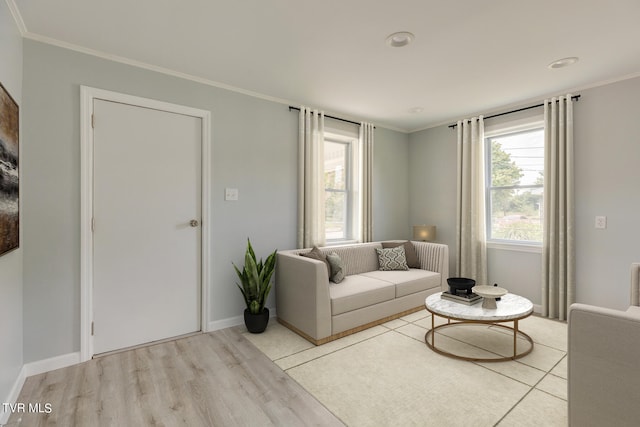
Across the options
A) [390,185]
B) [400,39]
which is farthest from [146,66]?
[390,185]

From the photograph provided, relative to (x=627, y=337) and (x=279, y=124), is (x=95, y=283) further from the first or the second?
(x=627, y=337)

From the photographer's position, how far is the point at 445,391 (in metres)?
2.08

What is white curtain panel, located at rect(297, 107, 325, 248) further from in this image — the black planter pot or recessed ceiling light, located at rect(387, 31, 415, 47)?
recessed ceiling light, located at rect(387, 31, 415, 47)

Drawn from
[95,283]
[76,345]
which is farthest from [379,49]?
[76,345]

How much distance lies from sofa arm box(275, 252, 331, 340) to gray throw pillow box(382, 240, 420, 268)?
5.10 ft

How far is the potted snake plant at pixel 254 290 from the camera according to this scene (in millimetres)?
3057

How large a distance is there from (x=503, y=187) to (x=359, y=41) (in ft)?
9.37

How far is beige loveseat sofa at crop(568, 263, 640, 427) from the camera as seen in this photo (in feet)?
4.50

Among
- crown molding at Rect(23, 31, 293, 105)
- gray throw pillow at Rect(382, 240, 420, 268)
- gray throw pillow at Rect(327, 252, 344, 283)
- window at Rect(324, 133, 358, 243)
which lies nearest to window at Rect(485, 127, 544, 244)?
gray throw pillow at Rect(382, 240, 420, 268)

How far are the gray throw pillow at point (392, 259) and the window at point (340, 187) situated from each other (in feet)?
1.72

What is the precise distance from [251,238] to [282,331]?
1030 millimetres

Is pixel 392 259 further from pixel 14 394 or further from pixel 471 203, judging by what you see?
pixel 14 394

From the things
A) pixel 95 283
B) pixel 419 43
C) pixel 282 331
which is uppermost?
pixel 419 43

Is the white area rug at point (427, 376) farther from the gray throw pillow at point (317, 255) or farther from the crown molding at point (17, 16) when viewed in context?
the crown molding at point (17, 16)
